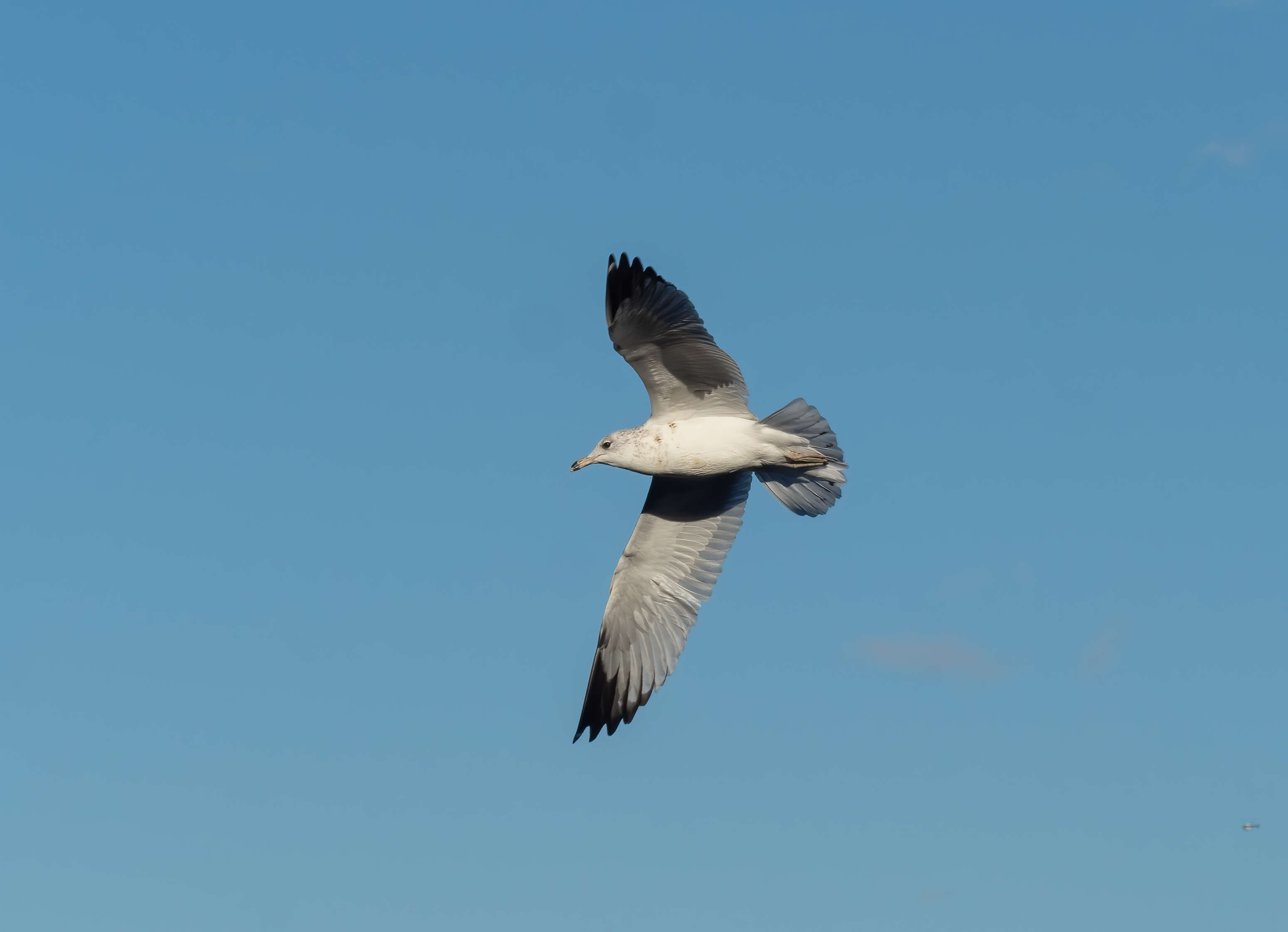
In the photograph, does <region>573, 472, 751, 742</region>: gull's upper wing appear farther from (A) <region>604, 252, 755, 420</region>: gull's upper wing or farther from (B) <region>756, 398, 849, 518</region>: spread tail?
(A) <region>604, 252, 755, 420</region>: gull's upper wing

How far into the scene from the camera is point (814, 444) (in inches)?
693

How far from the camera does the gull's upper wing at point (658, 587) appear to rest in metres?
19.0

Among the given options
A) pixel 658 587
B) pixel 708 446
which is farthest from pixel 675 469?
pixel 658 587

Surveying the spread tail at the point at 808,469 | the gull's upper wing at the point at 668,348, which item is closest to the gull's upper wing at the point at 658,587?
the spread tail at the point at 808,469

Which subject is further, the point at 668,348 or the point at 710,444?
the point at 710,444

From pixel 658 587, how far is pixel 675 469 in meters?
2.16

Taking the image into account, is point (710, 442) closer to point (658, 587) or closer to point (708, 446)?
point (708, 446)

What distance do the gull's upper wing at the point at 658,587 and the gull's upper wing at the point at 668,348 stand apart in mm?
1715

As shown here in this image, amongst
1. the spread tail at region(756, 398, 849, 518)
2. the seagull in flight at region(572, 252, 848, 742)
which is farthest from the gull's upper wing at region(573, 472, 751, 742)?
the spread tail at region(756, 398, 849, 518)

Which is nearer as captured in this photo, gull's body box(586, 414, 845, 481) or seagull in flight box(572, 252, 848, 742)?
seagull in flight box(572, 252, 848, 742)

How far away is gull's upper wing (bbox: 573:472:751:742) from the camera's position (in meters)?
19.0

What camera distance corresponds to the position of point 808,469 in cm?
1783

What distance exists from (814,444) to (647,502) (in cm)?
256

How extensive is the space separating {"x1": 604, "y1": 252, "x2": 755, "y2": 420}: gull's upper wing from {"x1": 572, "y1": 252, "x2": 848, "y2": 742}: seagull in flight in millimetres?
14
